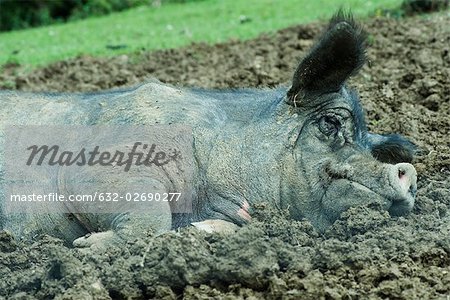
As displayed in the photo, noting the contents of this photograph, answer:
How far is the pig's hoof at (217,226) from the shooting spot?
465cm

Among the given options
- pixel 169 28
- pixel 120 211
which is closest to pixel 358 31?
pixel 120 211

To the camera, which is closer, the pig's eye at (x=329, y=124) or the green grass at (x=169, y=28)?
the pig's eye at (x=329, y=124)

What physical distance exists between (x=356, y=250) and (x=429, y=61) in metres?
4.80

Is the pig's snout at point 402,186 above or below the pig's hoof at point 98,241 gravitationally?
above

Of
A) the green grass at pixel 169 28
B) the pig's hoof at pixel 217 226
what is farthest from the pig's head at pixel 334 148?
the green grass at pixel 169 28

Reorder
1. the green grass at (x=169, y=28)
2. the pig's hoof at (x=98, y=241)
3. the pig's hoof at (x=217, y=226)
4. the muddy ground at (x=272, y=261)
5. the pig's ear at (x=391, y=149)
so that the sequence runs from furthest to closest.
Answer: the green grass at (x=169, y=28) < the pig's ear at (x=391, y=149) < the pig's hoof at (x=217, y=226) < the pig's hoof at (x=98, y=241) < the muddy ground at (x=272, y=261)

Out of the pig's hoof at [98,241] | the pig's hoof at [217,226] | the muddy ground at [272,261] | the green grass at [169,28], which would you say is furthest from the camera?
the green grass at [169,28]

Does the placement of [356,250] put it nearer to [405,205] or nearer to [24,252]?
[405,205]

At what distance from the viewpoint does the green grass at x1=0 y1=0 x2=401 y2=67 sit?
1255cm

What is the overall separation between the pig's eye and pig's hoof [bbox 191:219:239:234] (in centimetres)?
65

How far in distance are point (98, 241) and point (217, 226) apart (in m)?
0.56

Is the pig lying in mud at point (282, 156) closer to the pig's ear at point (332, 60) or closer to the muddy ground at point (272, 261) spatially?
the pig's ear at point (332, 60)

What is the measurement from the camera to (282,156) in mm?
4910

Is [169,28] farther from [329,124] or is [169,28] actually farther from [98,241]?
[98,241]
